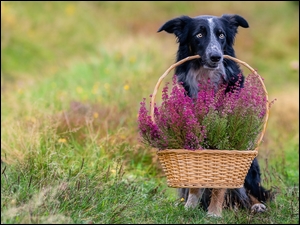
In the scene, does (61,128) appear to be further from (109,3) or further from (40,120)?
(109,3)

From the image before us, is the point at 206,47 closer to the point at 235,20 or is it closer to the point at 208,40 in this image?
the point at 208,40

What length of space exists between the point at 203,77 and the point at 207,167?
3.59 feet

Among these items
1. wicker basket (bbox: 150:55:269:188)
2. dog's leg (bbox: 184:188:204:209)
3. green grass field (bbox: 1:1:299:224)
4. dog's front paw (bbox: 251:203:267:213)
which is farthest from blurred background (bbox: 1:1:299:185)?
dog's front paw (bbox: 251:203:267:213)

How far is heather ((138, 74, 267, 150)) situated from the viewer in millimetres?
4691

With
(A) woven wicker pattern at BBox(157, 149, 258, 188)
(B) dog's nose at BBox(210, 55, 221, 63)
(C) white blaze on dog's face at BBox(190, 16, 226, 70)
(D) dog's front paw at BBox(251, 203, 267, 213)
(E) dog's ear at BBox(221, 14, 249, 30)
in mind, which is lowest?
(D) dog's front paw at BBox(251, 203, 267, 213)

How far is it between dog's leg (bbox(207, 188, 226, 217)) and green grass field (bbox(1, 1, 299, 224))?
68 mm

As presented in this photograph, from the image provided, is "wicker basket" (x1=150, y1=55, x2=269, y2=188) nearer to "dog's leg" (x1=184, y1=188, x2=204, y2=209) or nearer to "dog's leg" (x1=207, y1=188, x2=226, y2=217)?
"dog's leg" (x1=207, y1=188, x2=226, y2=217)

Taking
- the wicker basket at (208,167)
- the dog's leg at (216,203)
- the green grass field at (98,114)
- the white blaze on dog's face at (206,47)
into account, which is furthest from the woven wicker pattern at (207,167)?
the white blaze on dog's face at (206,47)

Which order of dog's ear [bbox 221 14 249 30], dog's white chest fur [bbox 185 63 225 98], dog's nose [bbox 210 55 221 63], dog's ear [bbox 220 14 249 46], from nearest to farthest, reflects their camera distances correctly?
dog's nose [bbox 210 55 221 63] → dog's white chest fur [bbox 185 63 225 98] → dog's ear [bbox 220 14 249 46] → dog's ear [bbox 221 14 249 30]

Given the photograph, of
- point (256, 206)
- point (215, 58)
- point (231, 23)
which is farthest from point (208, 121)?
point (231, 23)

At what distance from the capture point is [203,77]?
17.9 ft

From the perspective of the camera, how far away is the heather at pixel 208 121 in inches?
185

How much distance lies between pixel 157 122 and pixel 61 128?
2092 millimetres

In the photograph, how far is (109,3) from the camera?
2247 centimetres
